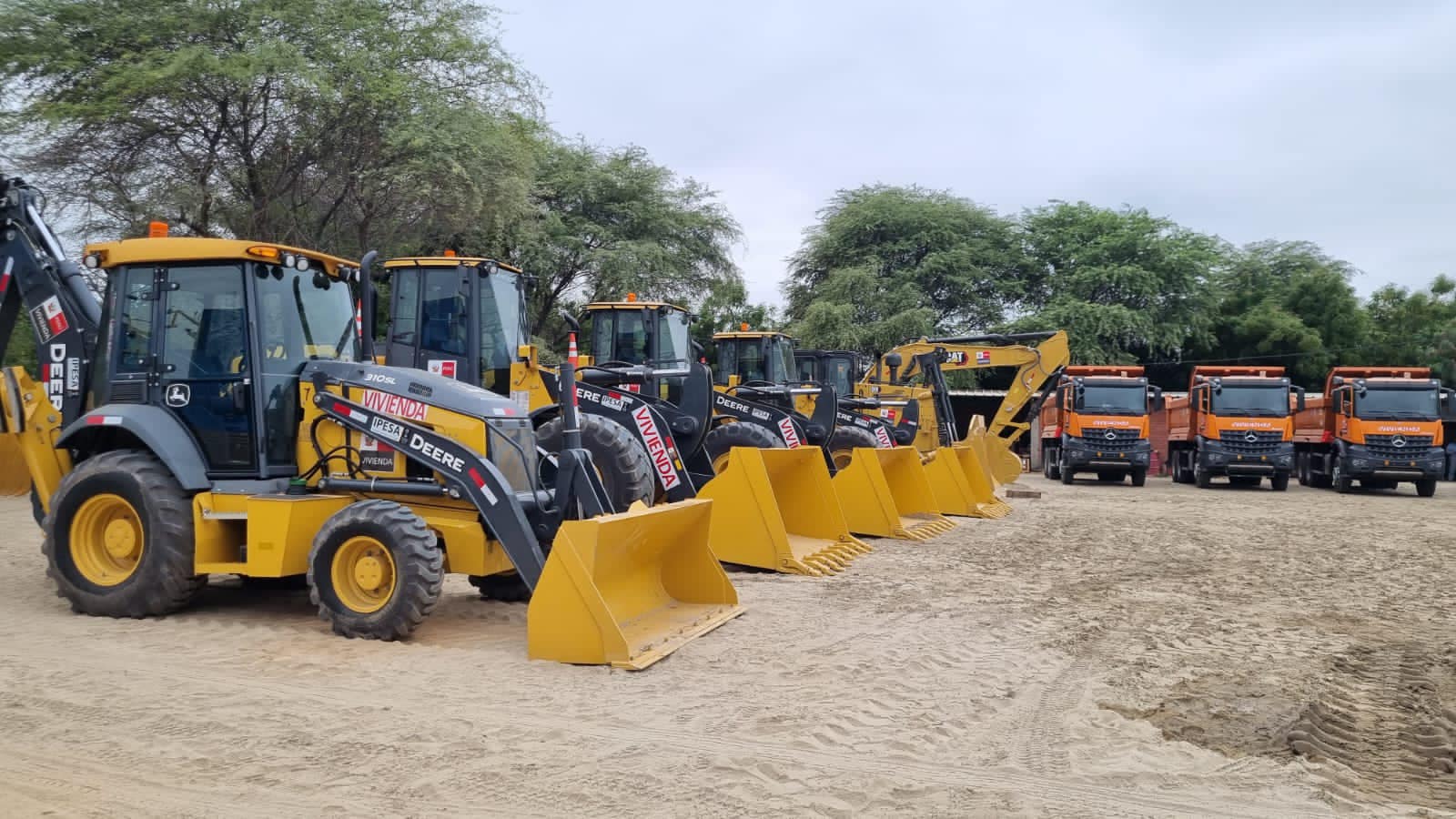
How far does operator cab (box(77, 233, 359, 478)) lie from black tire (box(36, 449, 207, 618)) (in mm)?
360

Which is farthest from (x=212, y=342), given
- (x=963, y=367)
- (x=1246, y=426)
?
(x=1246, y=426)

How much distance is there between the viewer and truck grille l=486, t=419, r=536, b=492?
7.01 m

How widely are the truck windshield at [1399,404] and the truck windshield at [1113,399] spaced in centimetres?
430

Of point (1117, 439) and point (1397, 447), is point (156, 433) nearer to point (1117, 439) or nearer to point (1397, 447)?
point (1117, 439)

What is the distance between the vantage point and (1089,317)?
33.5 m

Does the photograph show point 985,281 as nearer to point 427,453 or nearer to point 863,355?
point 863,355

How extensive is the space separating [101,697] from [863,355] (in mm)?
30495

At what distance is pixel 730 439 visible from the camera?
12.5 meters

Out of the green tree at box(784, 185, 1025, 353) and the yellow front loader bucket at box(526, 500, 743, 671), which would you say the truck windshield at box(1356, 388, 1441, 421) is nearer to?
the green tree at box(784, 185, 1025, 353)

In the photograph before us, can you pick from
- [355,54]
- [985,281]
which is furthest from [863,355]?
[355,54]

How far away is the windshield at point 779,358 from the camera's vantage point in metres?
17.2

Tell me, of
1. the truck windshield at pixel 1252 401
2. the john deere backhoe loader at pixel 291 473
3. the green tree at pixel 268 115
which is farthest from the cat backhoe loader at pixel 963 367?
the john deere backhoe loader at pixel 291 473

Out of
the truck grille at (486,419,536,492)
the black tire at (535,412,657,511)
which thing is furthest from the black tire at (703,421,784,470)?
the truck grille at (486,419,536,492)

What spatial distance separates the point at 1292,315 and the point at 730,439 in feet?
100
